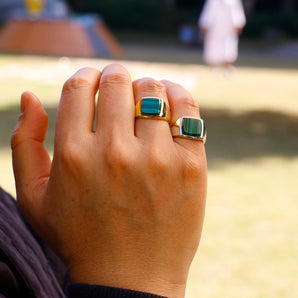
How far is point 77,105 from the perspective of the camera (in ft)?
2.48

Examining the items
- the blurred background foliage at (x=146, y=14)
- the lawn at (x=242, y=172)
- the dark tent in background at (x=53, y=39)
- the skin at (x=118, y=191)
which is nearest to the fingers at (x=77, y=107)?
the skin at (x=118, y=191)

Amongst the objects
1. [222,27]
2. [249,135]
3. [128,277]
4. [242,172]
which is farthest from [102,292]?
[222,27]

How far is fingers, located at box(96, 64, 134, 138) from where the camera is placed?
0.73 m

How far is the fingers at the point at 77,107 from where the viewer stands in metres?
0.74

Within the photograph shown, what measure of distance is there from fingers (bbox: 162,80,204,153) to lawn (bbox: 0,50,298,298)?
75.0 inches

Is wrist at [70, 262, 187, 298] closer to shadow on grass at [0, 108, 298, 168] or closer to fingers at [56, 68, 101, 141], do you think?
fingers at [56, 68, 101, 141]

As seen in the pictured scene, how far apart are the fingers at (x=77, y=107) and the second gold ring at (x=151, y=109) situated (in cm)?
6

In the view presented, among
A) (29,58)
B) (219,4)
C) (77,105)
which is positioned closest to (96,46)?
(29,58)

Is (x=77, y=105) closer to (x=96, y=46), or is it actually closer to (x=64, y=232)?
(x=64, y=232)

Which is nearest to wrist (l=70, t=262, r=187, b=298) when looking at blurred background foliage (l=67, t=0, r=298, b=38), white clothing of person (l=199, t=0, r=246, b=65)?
white clothing of person (l=199, t=0, r=246, b=65)

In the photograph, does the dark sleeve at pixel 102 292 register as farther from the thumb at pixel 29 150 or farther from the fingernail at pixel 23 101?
the fingernail at pixel 23 101

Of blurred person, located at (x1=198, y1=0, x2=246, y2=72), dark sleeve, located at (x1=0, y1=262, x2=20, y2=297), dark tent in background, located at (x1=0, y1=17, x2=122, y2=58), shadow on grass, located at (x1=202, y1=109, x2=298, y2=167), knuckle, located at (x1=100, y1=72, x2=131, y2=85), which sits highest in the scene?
knuckle, located at (x1=100, y1=72, x2=131, y2=85)

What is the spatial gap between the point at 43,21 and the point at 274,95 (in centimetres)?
771

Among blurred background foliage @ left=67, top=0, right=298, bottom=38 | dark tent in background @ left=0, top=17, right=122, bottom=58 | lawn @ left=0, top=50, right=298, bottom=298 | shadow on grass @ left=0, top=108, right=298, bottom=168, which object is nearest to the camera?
lawn @ left=0, top=50, right=298, bottom=298
